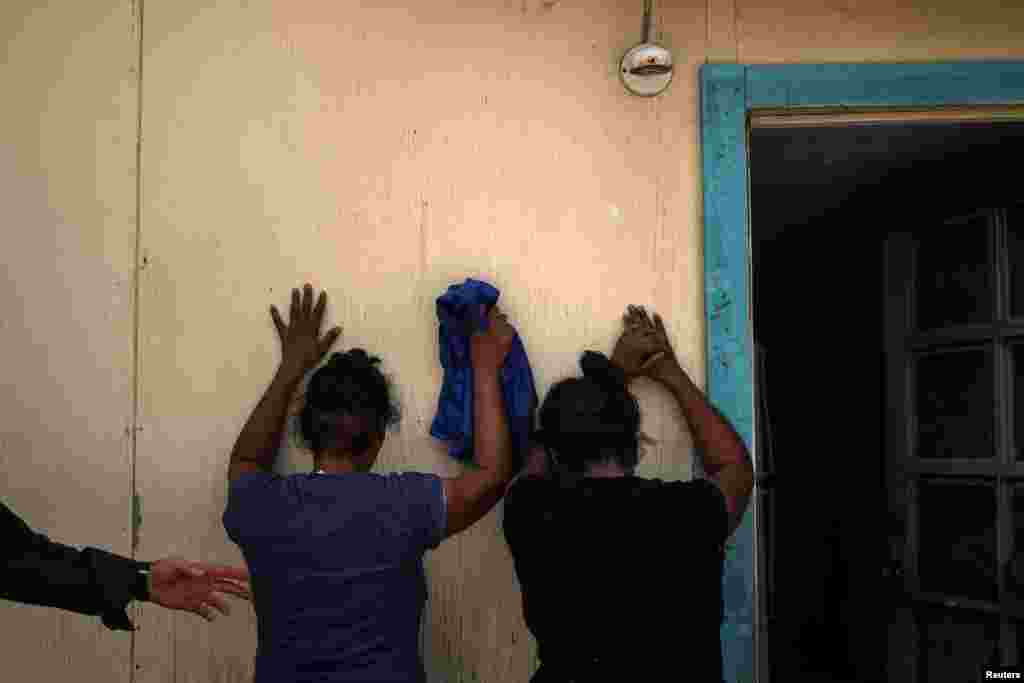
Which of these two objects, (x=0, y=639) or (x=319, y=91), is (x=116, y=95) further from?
(x=0, y=639)

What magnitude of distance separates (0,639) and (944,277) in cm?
319

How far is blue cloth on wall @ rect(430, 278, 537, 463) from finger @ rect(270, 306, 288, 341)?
41 cm

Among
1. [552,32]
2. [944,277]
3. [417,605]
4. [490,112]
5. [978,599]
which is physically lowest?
[978,599]

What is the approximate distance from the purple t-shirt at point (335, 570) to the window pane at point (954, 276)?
2.22m

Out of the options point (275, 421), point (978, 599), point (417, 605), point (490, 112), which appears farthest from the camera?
point (978, 599)

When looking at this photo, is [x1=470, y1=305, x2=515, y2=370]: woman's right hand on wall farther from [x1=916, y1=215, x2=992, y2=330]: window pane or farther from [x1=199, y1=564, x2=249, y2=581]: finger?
[x1=916, y1=215, x2=992, y2=330]: window pane

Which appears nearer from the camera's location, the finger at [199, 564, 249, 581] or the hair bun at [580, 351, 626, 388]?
the finger at [199, 564, 249, 581]

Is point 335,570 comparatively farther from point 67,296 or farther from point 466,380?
point 67,296

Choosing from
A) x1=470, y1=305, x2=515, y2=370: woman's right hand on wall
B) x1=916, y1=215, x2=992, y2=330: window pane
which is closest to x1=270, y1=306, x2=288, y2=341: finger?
x1=470, y1=305, x2=515, y2=370: woman's right hand on wall

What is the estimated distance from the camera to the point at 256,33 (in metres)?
2.32

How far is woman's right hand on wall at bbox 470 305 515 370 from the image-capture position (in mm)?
2100

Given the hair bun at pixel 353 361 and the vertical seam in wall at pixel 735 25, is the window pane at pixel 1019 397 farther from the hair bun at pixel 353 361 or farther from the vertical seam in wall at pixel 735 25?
the hair bun at pixel 353 361

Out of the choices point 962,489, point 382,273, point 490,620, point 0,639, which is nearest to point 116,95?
point 382,273

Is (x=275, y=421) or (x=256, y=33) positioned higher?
(x=256, y=33)
